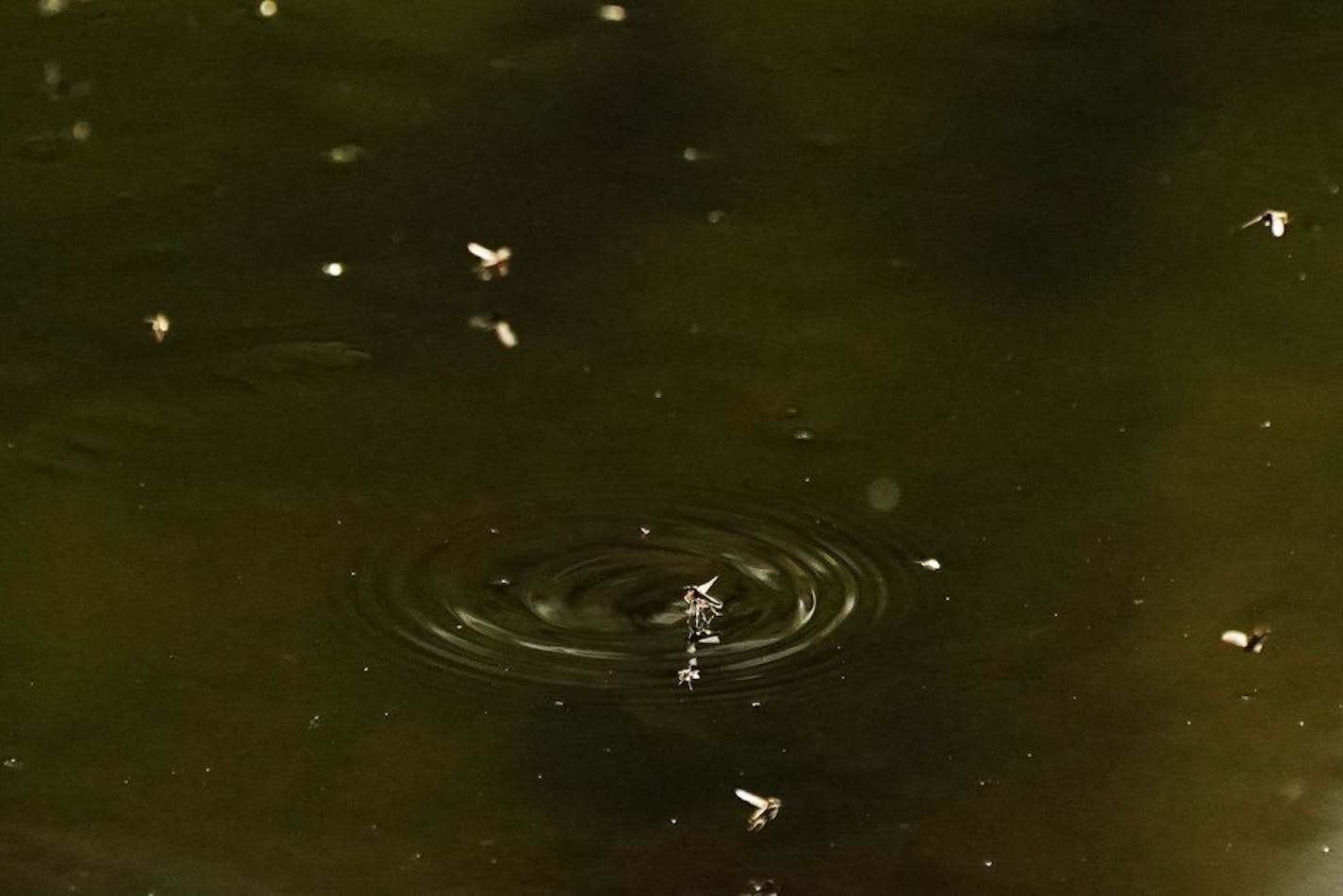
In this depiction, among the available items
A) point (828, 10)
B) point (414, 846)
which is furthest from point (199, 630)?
point (828, 10)

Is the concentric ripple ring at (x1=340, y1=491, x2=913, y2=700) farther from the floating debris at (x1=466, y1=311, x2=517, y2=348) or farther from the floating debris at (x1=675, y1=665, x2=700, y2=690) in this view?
the floating debris at (x1=466, y1=311, x2=517, y2=348)

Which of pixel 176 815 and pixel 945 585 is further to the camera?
pixel 945 585

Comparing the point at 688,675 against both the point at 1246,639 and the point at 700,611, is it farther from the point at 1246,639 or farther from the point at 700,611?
the point at 1246,639

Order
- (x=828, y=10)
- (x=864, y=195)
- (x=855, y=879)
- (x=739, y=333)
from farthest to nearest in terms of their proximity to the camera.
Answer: (x=828, y=10), (x=864, y=195), (x=739, y=333), (x=855, y=879)

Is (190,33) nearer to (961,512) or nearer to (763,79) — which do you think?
(763,79)

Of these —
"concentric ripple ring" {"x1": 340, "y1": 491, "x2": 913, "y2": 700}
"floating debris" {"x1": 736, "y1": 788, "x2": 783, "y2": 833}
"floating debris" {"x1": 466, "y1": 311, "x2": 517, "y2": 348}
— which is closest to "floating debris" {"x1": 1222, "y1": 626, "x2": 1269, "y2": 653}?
"concentric ripple ring" {"x1": 340, "y1": 491, "x2": 913, "y2": 700}

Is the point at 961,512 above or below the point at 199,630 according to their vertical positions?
above
